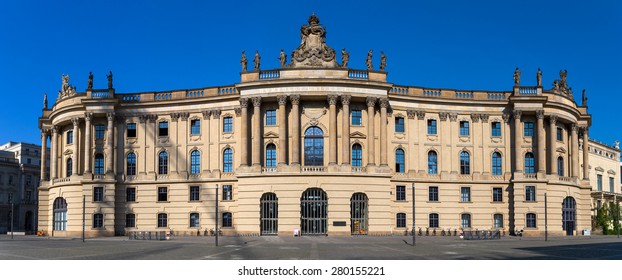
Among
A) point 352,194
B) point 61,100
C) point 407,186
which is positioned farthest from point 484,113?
point 61,100

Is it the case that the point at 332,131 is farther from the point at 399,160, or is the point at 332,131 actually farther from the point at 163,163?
the point at 163,163

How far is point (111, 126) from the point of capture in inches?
3044

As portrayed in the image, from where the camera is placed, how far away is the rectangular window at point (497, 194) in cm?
7662

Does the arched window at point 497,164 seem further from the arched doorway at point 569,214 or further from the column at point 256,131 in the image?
the column at point 256,131

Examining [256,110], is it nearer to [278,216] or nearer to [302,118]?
[302,118]

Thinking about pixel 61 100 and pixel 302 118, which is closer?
pixel 302 118

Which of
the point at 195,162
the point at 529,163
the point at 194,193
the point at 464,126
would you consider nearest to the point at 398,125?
the point at 464,126

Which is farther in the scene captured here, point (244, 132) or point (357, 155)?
point (357, 155)

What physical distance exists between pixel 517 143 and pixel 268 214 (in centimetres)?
2848

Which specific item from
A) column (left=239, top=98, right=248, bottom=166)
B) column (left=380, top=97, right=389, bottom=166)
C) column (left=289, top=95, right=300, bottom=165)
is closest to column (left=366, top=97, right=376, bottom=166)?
column (left=380, top=97, right=389, bottom=166)

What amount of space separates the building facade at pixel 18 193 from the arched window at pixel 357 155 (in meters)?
71.5

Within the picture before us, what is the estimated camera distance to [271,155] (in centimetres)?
7275

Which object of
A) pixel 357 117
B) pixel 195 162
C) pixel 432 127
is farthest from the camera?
pixel 432 127

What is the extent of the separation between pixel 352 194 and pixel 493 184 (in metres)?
17.6
